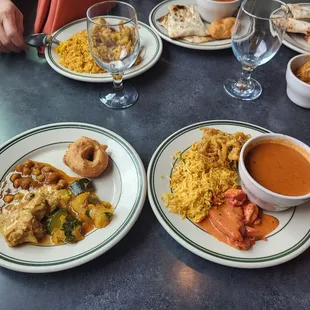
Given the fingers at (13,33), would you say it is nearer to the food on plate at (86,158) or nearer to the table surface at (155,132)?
the table surface at (155,132)

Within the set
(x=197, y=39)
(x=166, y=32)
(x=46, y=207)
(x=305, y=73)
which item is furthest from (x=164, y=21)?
(x=46, y=207)

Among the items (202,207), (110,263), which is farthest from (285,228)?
(110,263)

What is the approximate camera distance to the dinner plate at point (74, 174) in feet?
3.21

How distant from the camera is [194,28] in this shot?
1.76m

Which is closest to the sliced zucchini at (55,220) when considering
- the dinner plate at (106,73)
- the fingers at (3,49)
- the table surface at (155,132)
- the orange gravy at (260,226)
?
the table surface at (155,132)

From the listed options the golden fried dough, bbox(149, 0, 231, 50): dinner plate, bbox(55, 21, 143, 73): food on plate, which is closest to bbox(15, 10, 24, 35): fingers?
bbox(55, 21, 143, 73): food on plate

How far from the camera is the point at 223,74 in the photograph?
168 centimetres

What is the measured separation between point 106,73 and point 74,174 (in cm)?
55

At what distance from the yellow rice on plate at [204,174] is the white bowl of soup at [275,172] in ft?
0.22

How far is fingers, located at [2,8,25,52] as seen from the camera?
1664 millimetres

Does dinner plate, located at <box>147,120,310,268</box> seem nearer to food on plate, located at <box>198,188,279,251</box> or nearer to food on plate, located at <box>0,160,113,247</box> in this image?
food on plate, located at <box>198,188,279,251</box>

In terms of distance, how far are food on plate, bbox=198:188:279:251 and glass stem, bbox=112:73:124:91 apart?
26.9 inches

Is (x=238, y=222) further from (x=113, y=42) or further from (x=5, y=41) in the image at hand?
(x=5, y=41)

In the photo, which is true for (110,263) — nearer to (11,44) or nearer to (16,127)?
(16,127)
